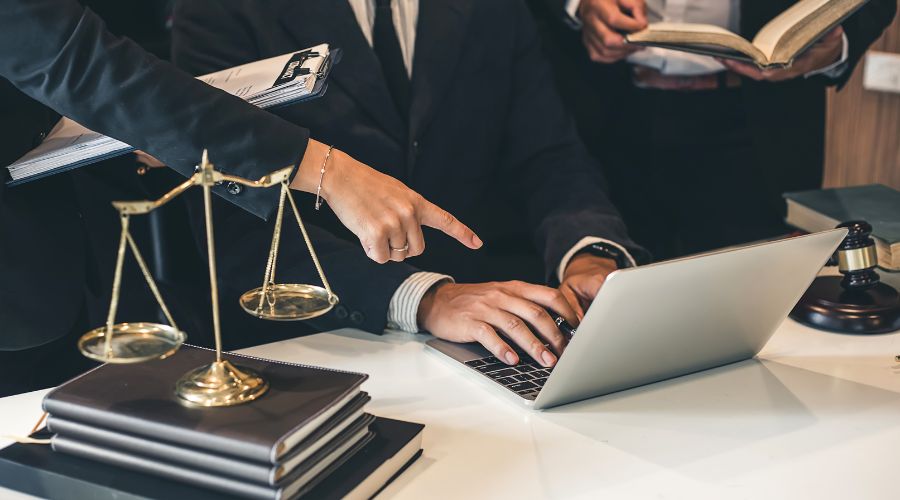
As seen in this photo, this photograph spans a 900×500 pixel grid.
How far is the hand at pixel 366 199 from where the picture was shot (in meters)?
1.21

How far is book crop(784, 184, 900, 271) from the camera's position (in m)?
1.59

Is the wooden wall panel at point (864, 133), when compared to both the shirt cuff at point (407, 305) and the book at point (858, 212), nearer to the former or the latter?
the book at point (858, 212)

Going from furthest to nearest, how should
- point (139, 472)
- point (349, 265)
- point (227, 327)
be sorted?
point (227, 327)
point (349, 265)
point (139, 472)

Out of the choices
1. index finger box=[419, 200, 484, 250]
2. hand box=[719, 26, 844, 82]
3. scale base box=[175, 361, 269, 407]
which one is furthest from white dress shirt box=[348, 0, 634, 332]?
hand box=[719, 26, 844, 82]

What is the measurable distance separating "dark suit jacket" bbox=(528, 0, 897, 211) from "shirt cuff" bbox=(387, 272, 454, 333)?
989 mm

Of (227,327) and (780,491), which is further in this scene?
(227,327)

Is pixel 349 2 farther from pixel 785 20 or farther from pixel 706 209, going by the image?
pixel 706 209

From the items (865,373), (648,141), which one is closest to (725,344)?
(865,373)

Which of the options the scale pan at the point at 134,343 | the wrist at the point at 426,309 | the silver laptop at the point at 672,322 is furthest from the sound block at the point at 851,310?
the scale pan at the point at 134,343

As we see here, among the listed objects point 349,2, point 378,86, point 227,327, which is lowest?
point 227,327

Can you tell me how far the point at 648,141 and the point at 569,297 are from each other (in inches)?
37.8

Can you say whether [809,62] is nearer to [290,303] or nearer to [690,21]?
[690,21]

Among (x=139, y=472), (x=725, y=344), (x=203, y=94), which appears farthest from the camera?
(x=725, y=344)

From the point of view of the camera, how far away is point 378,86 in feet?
5.80
